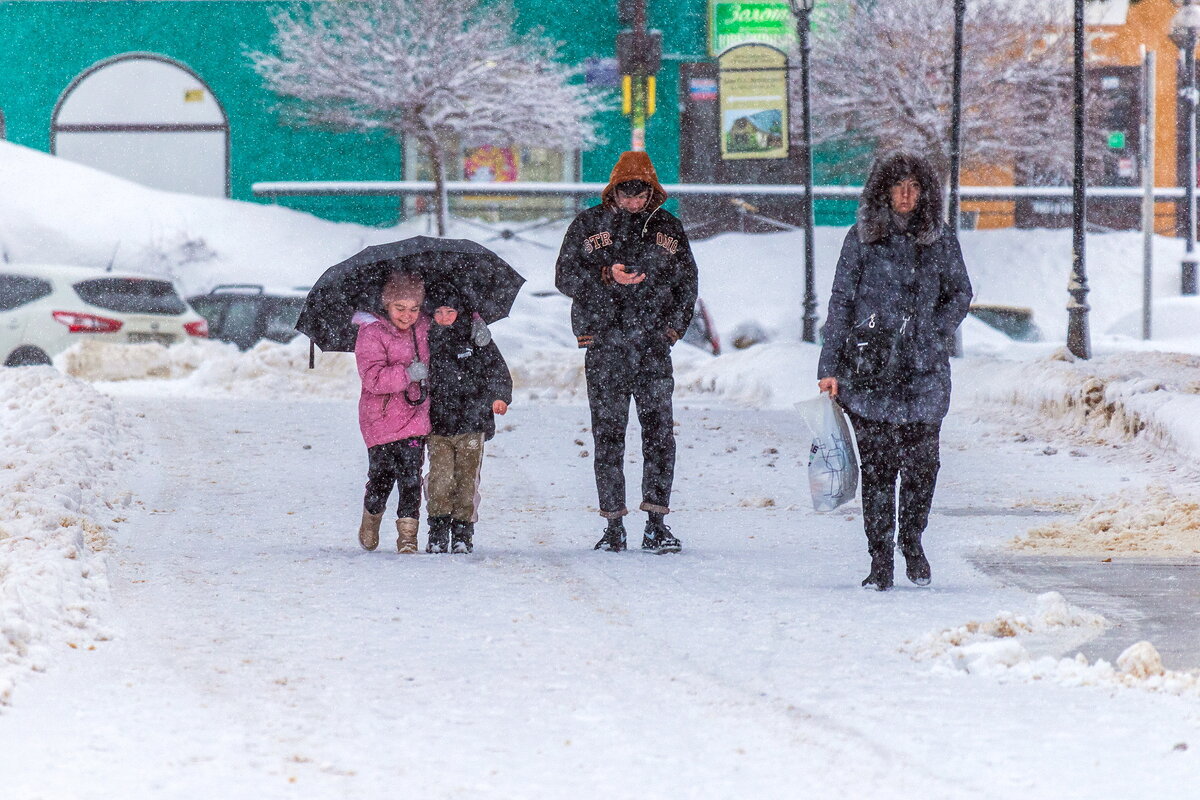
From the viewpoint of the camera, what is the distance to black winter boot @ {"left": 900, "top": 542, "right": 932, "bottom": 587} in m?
6.46

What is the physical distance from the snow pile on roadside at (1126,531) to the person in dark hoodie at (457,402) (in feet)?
8.04

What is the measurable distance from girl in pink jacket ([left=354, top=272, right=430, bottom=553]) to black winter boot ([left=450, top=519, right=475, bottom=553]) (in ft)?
0.64

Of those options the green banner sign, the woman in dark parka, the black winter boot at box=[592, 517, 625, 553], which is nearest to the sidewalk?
the woman in dark parka

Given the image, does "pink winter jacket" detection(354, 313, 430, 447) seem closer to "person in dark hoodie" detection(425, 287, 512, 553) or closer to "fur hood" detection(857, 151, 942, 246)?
"person in dark hoodie" detection(425, 287, 512, 553)

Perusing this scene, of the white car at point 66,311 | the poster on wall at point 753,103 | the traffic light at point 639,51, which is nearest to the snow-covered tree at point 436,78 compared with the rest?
the poster on wall at point 753,103

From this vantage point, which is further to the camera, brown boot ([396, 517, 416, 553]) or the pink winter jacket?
brown boot ([396, 517, 416, 553])

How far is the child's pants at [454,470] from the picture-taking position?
7332 millimetres

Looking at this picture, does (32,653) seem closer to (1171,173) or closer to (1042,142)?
(1042,142)

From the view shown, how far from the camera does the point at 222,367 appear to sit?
18125 millimetres

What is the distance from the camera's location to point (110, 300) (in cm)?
1958

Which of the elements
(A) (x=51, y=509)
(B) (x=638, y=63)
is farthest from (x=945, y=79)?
(A) (x=51, y=509)

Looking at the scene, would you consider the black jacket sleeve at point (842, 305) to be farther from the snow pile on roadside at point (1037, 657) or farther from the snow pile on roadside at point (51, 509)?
the snow pile on roadside at point (51, 509)

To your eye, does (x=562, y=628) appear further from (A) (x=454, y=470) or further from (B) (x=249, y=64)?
(B) (x=249, y=64)

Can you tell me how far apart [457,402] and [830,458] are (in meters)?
1.67
